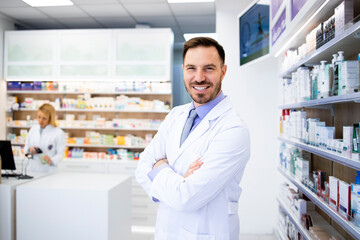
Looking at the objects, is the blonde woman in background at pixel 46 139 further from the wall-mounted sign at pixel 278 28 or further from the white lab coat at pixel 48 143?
the wall-mounted sign at pixel 278 28

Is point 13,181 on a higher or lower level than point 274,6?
lower

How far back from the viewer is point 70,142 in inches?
235

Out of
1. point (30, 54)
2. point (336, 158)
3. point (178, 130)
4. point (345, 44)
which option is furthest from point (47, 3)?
point (336, 158)

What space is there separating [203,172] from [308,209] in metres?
2.09

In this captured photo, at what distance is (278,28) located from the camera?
3.10 meters

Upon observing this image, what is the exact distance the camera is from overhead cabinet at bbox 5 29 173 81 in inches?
220

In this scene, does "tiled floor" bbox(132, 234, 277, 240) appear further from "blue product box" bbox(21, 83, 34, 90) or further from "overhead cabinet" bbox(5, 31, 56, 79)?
"blue product box" bbox(21, 83, 34, 90)

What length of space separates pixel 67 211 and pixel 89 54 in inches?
137

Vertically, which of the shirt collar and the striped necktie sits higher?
the shirt collar

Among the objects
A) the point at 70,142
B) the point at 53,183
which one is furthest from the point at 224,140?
the point at 70,142

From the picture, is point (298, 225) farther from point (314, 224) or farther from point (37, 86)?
point (37, 86)

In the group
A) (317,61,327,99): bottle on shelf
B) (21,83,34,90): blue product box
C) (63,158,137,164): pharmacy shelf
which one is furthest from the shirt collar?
(21,83,34,90): blue product box

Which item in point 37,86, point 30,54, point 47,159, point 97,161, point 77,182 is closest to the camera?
Result: point 77,182

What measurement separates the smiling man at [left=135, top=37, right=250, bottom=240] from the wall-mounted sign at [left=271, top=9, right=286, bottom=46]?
161 cm
